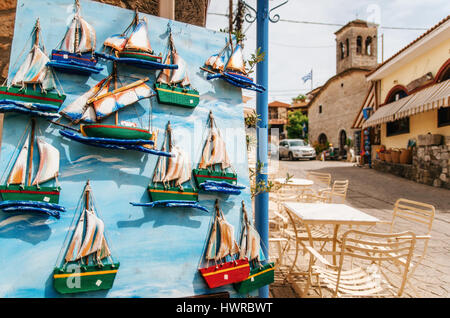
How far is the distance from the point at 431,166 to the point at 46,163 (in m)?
Result: 10.5

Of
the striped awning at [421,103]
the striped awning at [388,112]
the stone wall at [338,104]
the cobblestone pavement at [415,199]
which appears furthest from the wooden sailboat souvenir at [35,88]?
the stone wall at [338,104]

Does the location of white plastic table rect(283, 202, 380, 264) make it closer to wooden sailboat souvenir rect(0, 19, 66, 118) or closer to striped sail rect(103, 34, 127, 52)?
striped sail rect(103, 34, 127, 52)

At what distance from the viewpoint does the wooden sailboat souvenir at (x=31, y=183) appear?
1.17 metres

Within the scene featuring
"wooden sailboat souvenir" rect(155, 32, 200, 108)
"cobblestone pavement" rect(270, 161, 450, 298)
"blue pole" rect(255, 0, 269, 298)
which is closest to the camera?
"wooden sailboat souvenir" rect(155, 32, 200, 108)

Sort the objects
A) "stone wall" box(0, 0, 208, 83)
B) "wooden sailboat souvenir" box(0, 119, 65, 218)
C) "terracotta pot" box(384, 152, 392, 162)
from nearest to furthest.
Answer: "wooden sailboat souvenir" box(0, 119, 65, 218)
"stone wall" box(0, 0, 208, 83)
"terracotta pot" box(384, 152, 392, 162)

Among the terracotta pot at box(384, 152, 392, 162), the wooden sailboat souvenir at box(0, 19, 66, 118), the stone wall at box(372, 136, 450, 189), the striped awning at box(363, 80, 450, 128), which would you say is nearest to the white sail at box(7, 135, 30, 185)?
the wooden sailboat souvenir at box(0, 19, 66, 118)

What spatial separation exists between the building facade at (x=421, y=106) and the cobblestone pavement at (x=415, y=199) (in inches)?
27.5

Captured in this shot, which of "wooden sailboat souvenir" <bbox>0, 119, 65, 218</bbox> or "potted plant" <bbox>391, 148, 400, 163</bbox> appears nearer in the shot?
"wooden sailboat souvenir" <bbox>0, 119, 65, 218</bbox>

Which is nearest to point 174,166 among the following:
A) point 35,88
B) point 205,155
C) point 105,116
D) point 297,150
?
point 205,155

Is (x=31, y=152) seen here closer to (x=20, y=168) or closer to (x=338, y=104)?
(x=20, y=168)

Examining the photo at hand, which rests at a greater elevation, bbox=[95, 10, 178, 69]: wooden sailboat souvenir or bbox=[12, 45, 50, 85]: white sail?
bbox=[95, 10, 178, 69]: wooden sailboat souvenir

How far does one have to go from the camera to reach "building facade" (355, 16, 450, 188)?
26.5 feet
